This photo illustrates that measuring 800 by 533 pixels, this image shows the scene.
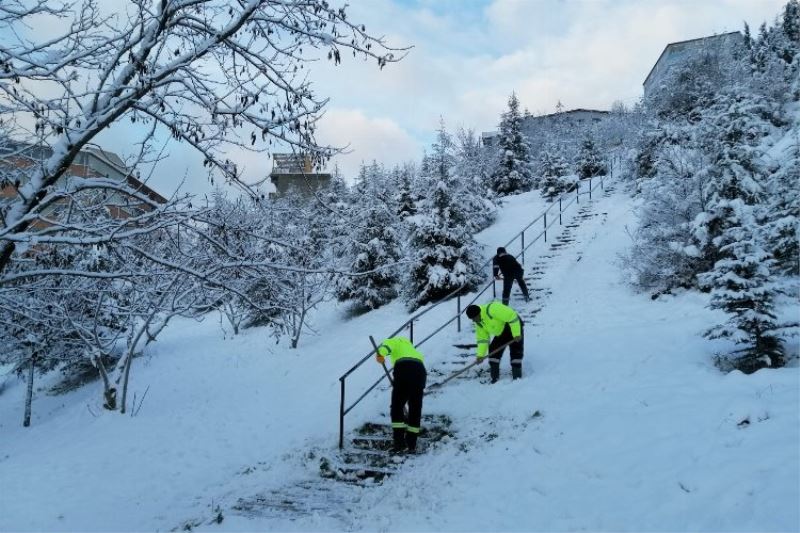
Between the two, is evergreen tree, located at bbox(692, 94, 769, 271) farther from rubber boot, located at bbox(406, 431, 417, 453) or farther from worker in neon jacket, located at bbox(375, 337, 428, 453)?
rubber boot, located at bbox(406, 431, 417, 453)

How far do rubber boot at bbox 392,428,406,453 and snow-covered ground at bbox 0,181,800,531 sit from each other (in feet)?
1.75

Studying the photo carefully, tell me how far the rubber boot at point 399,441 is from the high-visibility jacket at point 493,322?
222 cm

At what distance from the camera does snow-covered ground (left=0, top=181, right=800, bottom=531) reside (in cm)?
483

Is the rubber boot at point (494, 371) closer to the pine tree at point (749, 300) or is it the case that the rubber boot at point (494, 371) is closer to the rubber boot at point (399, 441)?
the rubber boot at point (399, 441)

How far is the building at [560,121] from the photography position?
2416 inches

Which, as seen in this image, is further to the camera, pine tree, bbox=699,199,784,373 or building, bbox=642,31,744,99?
building, bbox=642,31,744,99

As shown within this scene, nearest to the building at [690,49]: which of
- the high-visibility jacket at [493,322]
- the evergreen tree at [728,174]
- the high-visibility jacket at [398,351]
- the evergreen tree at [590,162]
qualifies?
the evergreen tree at [590,162]

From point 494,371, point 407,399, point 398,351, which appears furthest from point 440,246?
point 407,399

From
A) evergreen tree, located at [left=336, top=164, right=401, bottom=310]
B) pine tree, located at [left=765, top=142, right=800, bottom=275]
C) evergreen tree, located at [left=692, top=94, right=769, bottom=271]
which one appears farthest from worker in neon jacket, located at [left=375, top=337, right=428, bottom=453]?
evergreen tree, located at [left=336, top=164, right=401, bottom=310]

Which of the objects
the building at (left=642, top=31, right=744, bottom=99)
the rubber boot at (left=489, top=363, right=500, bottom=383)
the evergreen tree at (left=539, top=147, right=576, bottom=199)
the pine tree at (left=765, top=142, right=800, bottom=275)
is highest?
the building at (left=642, top=31, right=744, bottom=99)

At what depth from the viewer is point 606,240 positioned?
58.2 feet

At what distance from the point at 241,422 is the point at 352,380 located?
8.68 ft

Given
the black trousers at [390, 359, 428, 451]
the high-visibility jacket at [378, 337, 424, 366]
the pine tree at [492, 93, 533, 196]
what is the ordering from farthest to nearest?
→ the pine tree at [492, 93, 533, 196] → the high-visibility jacket at [378, 337, 424, 366] → the black trousers at [390, 359, 428, 451]

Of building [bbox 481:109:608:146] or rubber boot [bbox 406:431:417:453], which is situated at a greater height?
building [bbox 481:109:608:146]
